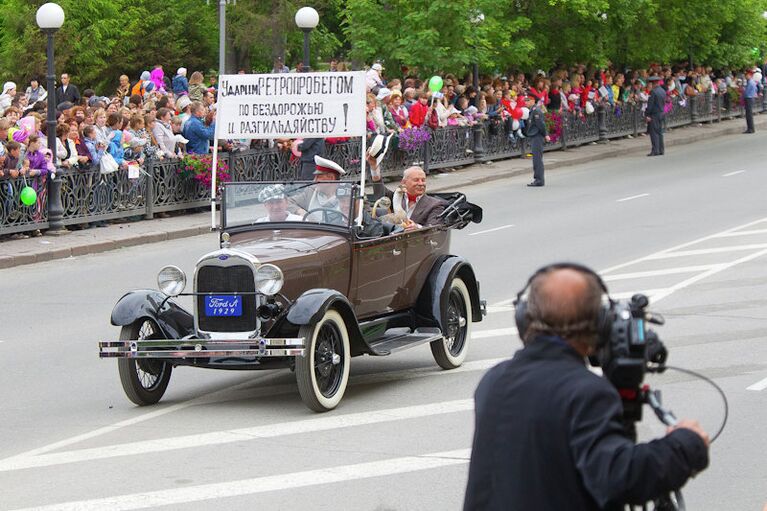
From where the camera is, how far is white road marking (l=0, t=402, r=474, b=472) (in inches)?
370

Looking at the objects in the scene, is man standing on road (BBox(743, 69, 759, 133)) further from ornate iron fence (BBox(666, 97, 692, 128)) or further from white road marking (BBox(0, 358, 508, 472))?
white road marking (BBox(0, 358, 508, 472))

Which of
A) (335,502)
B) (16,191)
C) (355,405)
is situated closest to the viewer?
(335,502)

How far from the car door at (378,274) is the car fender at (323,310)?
19.1 inches

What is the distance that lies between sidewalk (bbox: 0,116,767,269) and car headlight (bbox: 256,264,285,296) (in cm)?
1003

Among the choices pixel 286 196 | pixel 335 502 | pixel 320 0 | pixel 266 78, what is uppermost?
pixel 320 0

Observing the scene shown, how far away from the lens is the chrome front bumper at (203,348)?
406 inches

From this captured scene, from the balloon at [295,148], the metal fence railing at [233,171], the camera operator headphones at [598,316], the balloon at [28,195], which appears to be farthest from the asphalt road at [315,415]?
the balloon at [295,148]

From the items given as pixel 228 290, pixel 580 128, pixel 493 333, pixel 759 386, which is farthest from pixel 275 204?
pixel 580 128

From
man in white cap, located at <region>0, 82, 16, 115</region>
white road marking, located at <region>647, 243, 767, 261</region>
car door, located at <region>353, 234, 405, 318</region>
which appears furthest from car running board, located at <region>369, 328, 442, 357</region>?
man in white cap, located at <region>0, 82, 16, 115</region>

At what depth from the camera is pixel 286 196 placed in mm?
11961

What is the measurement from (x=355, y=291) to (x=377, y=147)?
3346 mm

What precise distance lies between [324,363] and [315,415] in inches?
15.9

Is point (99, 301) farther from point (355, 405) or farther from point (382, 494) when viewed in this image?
point (382, 494)

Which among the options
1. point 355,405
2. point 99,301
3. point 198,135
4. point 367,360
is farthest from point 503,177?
point 355,405
